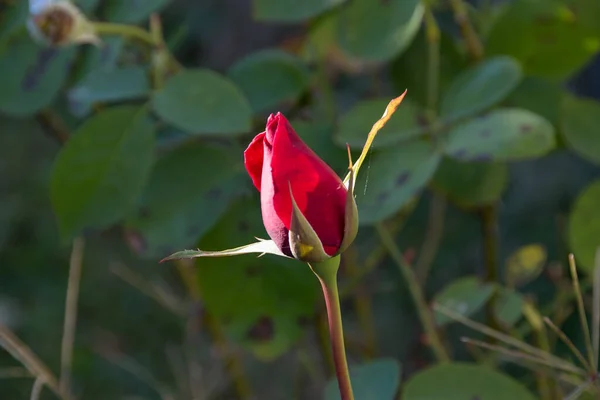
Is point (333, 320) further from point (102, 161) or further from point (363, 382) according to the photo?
point (102, 161)

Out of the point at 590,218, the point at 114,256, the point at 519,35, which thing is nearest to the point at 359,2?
the point at 519,35

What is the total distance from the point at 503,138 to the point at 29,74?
457 millimetres

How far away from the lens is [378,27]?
0.68 meters

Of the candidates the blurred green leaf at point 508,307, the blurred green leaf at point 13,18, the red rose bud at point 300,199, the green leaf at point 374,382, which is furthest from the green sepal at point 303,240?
the blurred green leaf at point 13,18

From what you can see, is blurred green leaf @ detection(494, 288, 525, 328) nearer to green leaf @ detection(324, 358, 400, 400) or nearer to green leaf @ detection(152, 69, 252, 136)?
green leaf @ detection(324, 358, 400, 400)

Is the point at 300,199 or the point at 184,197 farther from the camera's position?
the point at 184,197

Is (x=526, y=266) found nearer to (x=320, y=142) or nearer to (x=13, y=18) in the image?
(x=320, y=142)

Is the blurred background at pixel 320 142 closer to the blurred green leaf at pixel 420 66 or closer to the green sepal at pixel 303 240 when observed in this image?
the blurred green leaf at pixel 420 66

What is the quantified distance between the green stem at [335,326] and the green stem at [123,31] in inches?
16.3

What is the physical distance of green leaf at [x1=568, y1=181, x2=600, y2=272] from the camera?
0.70 m

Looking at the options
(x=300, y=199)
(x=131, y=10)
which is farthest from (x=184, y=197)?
(x=300, y=199)

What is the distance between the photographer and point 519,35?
76cm

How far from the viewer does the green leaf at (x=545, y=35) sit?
0.76m

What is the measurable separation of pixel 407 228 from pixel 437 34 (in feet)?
1.41
